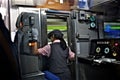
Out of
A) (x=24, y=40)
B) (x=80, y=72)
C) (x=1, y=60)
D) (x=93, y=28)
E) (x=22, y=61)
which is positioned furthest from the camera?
(x=93, y=28)

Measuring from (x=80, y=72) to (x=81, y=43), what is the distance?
22.1 inches

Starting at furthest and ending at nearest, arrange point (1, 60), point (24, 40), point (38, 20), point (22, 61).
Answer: point (38, 20)
point (24, 40)
point (22, 61)
point (1, 60)

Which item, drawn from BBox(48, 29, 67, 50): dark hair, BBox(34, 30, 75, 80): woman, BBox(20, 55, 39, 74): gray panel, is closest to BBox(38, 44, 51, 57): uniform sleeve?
BBox(34, 30, 75, 80): woman

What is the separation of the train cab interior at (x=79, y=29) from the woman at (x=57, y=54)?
0.11 meters

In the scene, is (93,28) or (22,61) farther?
(93,28)

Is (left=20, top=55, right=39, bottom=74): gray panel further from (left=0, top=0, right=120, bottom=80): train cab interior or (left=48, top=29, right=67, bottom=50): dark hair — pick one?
(left=48, top=29, right=67, bottom=50): dark hair

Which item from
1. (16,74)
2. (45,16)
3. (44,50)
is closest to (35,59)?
(44,50)

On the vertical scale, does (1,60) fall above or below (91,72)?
above

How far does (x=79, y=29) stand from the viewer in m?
4.07

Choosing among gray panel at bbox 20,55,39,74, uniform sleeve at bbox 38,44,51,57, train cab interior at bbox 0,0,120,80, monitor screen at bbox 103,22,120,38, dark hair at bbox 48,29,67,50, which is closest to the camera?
gray panel at bbox 20,55,39,74

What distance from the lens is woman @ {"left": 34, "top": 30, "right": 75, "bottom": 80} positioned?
3590 millimetres

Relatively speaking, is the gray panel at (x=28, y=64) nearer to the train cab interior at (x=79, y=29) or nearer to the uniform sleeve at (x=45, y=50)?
the train cab interior at (x=79, y=29)

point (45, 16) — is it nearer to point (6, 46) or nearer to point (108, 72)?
point (108, 72)

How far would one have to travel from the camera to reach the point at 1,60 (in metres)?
1.11
